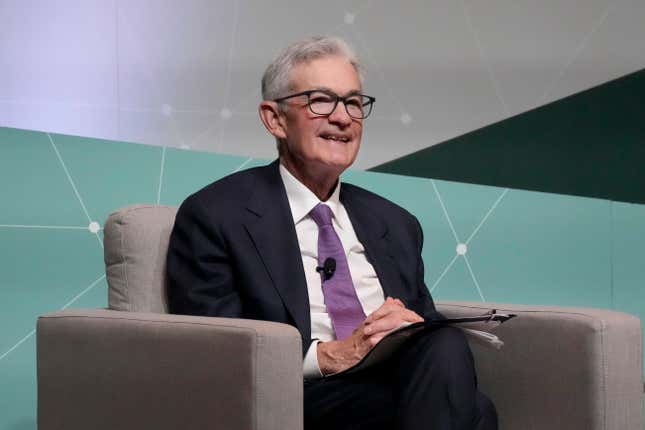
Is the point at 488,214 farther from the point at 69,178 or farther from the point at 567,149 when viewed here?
the point at 69,178

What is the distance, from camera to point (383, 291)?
2.50 m

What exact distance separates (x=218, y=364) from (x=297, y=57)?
87 centimetres

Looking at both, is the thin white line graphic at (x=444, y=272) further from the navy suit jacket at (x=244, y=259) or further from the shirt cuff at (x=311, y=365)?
the shirt cuff at (x=311, y=365)

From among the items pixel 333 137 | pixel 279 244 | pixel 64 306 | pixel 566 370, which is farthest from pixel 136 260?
pixel 566 370

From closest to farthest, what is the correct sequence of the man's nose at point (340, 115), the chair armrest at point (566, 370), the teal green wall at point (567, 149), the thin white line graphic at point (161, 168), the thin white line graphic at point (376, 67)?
the chair armrest at point (566, 370)
the man's nose at point (340, 115)
the thin white line graphic at point (161, 168)
the thin white line graphic at point (376, 67)
the teal green wall at point (567, 149)

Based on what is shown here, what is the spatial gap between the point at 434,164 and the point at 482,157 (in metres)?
0.21

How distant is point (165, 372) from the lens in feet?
6.72

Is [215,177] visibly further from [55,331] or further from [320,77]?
[55,331]

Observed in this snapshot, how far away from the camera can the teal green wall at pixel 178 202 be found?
117 inches

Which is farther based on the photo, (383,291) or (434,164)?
(434,164)

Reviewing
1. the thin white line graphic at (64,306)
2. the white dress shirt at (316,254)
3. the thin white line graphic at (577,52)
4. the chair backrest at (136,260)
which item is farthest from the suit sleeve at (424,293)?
the thin white line graphic at (577,52)

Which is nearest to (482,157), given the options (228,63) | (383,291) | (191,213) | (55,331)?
(228,63)

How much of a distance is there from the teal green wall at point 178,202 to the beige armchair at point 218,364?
628 mm

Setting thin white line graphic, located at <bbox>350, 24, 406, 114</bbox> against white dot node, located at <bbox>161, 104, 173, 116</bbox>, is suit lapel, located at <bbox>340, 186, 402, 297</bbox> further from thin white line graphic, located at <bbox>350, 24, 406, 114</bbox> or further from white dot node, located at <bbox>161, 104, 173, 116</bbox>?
thin white line graphic, located at <bbox>350, 24, 406, 114</bbox>
